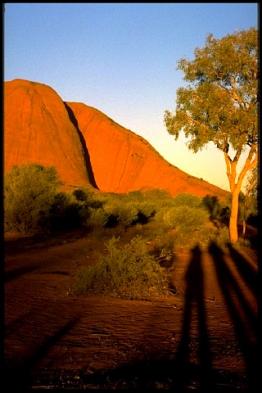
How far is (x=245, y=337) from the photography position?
7.06 metres

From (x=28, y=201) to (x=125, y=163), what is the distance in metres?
61.4

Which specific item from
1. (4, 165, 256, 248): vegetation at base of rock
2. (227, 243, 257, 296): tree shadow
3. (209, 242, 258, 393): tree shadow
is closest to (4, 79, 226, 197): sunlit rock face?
(4, 165, 256, 248): vegetation at base of rock

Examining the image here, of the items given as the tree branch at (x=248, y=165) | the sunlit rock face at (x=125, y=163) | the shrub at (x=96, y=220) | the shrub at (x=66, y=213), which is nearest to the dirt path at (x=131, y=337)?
the tree branch at (x=248, y=165)

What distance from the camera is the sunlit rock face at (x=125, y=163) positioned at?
261 ft

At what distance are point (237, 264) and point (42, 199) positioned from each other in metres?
11.6

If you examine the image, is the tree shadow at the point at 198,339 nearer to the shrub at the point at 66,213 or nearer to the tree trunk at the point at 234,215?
the tree trunk at the point at 234,215

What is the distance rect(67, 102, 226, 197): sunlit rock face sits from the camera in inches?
3137

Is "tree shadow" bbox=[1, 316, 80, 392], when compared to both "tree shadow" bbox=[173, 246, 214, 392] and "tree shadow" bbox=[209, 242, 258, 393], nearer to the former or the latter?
"tree shadow" bbox=[173, 246, 214, 392]

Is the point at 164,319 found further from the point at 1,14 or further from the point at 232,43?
the point at 232,43

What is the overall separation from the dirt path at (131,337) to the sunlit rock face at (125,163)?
65.1 metres

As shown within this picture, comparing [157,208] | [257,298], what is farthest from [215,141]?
[157,208]

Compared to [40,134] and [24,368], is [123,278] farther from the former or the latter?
[40,134]

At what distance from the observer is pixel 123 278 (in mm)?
10930

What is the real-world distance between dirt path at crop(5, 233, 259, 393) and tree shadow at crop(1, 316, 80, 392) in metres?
0.01
